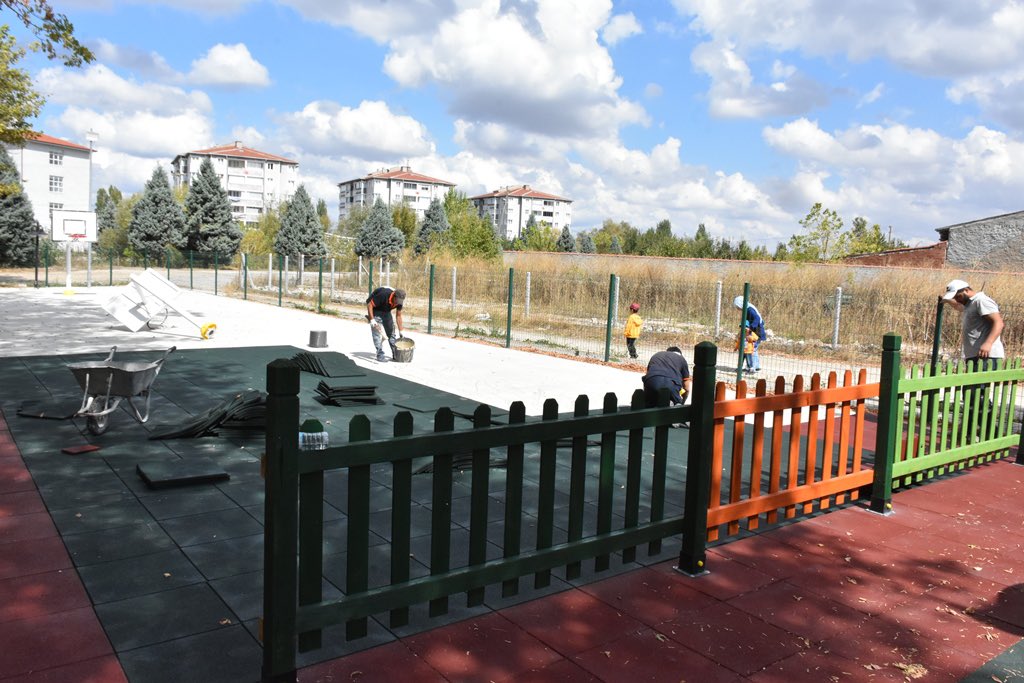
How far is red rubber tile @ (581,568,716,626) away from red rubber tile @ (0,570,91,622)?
8.33ft

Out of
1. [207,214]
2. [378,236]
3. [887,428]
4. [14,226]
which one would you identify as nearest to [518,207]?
[378,236]

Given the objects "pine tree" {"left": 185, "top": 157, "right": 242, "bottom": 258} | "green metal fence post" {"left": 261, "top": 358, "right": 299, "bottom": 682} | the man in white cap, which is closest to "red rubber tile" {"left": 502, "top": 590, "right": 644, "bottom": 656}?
"green metal fence post" {"left": 261, "top": 358, "right": 299, "bottom": 682}

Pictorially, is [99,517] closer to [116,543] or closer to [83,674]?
[116,543]

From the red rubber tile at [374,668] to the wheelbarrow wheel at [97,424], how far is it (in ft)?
16.1

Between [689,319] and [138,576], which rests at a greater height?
[689,319]

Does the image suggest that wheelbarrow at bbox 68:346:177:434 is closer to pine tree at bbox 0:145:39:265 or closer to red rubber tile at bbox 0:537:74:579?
red rubber tile at bbox 0:537:74:579

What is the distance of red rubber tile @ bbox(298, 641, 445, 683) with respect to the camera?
2979 mm

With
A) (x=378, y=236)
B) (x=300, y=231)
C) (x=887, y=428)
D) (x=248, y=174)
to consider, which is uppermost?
(x=248, y=174)

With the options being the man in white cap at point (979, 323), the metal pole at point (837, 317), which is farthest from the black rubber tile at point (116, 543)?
the metal pole at point (837, 317)

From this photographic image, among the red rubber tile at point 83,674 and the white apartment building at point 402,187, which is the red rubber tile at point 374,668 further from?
the white apartment building at point 402,187

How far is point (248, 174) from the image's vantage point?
418 feet

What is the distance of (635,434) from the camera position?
13.5 ft

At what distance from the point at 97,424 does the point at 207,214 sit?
5611 centimetres

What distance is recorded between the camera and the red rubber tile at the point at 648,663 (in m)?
3.10
